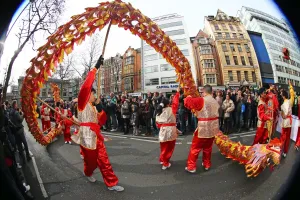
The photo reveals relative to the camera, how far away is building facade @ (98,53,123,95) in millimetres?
1344

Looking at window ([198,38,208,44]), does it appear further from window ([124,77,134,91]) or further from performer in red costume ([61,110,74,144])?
performer in red costume ([61,110,74,144])

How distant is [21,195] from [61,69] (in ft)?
3.01

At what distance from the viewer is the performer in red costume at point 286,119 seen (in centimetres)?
111

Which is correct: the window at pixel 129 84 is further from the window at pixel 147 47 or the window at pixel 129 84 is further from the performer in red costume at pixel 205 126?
the performer in red costume at pixel 205 126

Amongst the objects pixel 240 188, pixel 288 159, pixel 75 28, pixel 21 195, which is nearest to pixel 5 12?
pixel 75 28

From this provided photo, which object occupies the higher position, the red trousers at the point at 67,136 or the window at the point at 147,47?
the window at the point at 147,47

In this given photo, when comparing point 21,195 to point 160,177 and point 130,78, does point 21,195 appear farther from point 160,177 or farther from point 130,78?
point 130,78

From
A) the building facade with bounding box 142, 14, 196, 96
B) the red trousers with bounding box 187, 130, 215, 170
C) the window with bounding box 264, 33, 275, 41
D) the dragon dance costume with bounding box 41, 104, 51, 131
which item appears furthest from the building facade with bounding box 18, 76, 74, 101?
the window with bounding box 264, 33, 275, 41

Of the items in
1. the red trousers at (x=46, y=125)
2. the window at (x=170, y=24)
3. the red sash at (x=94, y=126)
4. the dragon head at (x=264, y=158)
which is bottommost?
the dragon head at (x=264, y=158)

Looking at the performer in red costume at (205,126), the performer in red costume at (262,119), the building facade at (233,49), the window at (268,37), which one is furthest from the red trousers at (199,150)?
the window at (268,37)

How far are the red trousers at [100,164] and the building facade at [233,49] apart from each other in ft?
3.77

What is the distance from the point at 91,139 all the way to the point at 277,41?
6.34 ft

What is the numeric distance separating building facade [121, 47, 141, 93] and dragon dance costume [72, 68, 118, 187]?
9.5 inches

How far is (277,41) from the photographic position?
3.91ft
